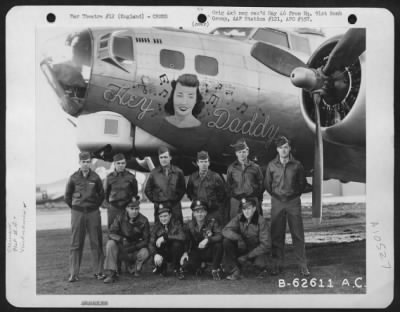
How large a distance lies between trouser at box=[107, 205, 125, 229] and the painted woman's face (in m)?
0.87

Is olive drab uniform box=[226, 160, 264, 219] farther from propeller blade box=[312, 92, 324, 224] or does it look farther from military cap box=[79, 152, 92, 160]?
military cap box=[79, 152, 92, 160]

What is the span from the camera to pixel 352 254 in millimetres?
3678

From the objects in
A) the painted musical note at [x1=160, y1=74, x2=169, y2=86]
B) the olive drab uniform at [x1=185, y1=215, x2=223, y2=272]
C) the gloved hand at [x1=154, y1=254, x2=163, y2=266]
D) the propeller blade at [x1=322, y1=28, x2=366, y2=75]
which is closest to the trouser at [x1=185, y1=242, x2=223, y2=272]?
the olive drab uniform at [x1=185, y1=215, x2=223, y2=272]

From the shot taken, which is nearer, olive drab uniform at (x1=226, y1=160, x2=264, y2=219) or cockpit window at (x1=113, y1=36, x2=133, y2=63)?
cockpit window at (x1=113, y1=36, x2=133, y2=63)

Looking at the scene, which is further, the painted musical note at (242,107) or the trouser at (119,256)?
the painted musical note at (242,107)

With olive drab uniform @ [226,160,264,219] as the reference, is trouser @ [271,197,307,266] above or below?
below

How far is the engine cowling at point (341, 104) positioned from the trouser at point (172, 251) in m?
1.40

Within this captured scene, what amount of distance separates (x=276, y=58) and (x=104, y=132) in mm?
1470

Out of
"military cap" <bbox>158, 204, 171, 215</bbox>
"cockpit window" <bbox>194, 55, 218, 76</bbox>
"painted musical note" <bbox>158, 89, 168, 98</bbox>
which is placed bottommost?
"military cap" <bbox>158, 204, 171, 215</bbox>

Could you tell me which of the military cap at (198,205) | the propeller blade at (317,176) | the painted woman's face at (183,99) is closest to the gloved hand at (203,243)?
the military cap at (198,205)

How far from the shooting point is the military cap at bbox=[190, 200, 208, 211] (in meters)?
3.60

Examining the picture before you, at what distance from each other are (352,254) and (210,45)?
1987 mm

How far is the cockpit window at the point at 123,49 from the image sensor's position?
3.50 m

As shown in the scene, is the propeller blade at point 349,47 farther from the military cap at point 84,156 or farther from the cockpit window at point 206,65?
the military cap at point 84,156
